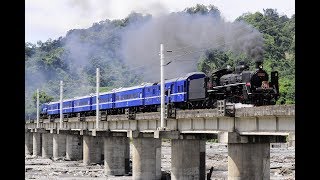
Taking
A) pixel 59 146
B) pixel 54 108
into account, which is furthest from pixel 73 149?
pixel 54 108

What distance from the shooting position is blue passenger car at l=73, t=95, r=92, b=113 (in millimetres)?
70438

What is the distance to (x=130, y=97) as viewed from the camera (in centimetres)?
5531

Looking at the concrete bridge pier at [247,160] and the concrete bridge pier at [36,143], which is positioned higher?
the concrete bridge pier at [247,160]

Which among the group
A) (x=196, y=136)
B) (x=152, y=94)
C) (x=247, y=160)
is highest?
(x=152, y=94)

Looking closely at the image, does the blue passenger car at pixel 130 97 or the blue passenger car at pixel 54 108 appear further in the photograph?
the blue passenger car at pixel 54 108

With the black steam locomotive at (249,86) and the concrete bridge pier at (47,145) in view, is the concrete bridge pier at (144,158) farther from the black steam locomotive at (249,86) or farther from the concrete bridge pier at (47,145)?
the concrete bridge pier at (47,145)

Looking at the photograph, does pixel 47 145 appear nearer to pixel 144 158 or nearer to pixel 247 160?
pixel 144 158

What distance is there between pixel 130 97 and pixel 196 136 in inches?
768

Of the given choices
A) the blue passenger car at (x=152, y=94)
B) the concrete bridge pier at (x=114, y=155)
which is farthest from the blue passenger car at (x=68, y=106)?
the blue passenger car at (x=152, y=94)

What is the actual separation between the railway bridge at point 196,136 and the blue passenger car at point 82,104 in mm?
6052

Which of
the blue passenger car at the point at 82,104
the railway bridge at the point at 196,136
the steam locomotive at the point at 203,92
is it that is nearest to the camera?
the railway bridge at the point at 196,136

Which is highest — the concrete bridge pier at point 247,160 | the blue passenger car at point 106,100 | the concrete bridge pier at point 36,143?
the blue passenger car at point 106,100

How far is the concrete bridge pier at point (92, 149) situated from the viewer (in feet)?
233
